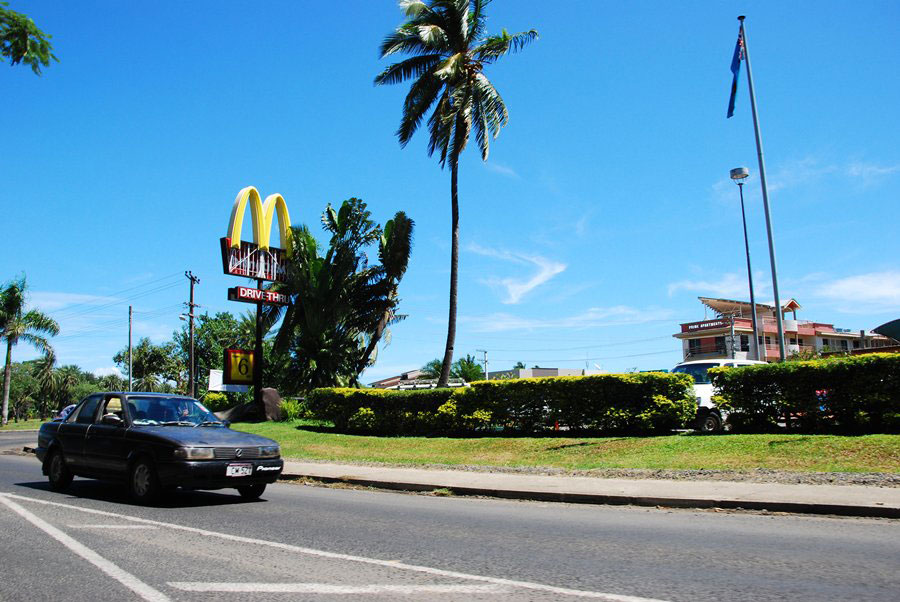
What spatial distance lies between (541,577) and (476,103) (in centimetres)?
2300

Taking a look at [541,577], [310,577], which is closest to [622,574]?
[541,577]

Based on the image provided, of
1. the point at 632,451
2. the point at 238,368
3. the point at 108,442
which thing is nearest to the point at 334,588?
the point at 108,442

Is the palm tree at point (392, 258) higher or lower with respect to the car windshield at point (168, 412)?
higher

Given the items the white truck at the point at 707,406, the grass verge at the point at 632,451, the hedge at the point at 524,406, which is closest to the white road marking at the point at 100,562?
the grass verge at the point at 632,451

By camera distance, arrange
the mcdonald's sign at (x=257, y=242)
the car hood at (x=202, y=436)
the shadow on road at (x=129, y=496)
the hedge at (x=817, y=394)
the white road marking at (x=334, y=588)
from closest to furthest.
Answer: the white road marking at (x=334, y=588) < the car hood at (x=202, y=436) < the shadow on road at (x=129, y=496) < the hedge at (x=817, y=394) < the mcdonald's sign at (x=257, y=242)

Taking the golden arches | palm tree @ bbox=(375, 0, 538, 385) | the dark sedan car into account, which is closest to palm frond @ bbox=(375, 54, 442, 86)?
palm tree @ bbox=(375, 0, 538, 385)

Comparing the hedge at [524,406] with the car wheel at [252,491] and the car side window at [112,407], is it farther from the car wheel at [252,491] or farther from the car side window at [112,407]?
the car side window at [112,407]

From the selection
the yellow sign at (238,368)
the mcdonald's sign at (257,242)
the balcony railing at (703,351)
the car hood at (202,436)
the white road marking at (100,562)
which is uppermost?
the mcdonald's sign at (257,242)

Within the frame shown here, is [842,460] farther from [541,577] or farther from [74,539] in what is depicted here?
[74,539]

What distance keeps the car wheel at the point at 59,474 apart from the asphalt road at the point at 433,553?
1.57 metres

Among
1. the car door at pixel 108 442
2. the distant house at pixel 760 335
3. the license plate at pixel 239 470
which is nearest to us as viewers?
the license plate at pixel 239 470

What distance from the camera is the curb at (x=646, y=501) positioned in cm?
819

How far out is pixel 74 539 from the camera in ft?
23.1

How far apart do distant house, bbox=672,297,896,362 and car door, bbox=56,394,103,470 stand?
52199mm
